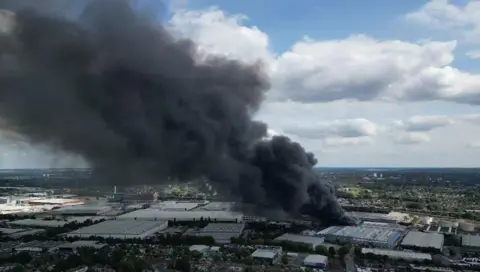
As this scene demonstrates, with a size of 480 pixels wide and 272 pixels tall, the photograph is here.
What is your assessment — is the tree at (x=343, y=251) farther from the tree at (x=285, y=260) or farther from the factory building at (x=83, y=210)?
the factory building at (x=83, y=210)

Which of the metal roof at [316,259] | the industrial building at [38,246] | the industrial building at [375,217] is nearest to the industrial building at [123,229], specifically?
the industrial building at [38,246]

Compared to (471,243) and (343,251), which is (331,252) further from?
(471,243)

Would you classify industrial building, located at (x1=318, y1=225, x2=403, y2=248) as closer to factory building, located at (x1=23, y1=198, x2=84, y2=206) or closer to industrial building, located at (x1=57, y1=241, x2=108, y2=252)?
industrial building, located at (x1=57, y1=241, x2=108, y2=252)

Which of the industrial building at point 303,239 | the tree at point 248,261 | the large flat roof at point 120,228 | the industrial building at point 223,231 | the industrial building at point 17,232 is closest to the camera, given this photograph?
the tree at point 248,261

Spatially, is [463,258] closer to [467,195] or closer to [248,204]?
[248,204]

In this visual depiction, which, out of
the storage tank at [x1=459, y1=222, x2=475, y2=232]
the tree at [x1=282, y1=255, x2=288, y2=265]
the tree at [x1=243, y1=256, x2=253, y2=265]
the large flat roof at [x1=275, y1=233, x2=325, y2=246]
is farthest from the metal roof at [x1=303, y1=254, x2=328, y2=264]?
the storage tank at [x1=459, y1=222, x2=475, y2=232]
